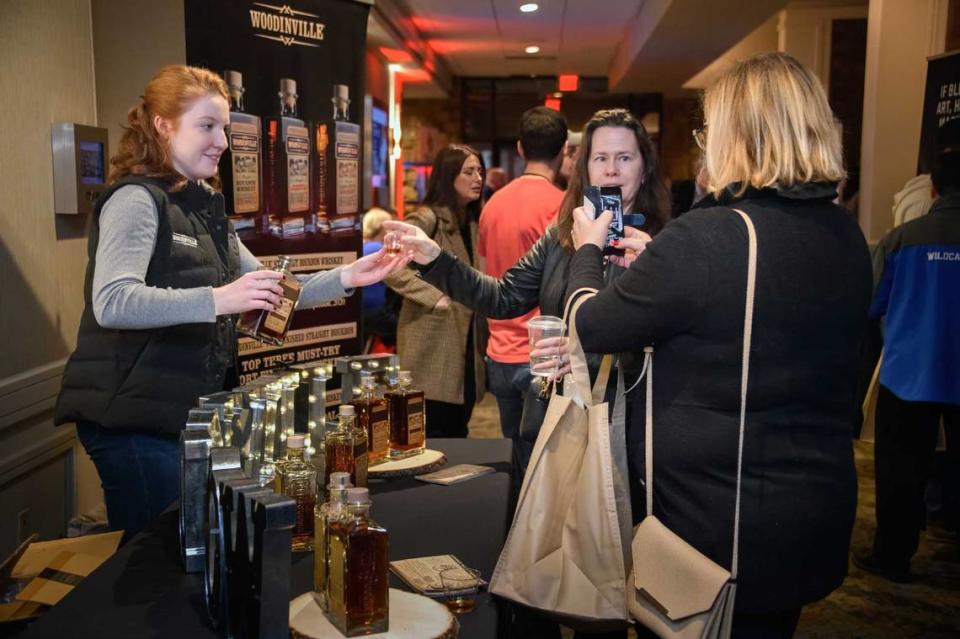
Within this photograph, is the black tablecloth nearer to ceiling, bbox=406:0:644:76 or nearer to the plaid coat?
the plaid coat

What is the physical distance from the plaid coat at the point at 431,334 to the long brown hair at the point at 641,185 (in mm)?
1565

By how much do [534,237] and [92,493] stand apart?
1855 mm

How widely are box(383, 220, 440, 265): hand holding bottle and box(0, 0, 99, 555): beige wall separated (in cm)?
113

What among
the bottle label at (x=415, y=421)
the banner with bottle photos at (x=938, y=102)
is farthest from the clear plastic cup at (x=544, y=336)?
the banner with bottle photos at (x=938, y=102)

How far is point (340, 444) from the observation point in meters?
1.78

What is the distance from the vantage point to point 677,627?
4.68 feet

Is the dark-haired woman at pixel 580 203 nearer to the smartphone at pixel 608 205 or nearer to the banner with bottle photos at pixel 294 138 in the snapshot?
the smartphone at pixel 608 205

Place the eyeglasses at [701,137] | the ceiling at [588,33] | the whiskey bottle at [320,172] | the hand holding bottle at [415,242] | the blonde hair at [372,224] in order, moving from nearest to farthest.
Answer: the eyeglasses at [701,137]
the hand holding bottle at [415,242]
the whiskey bottle at [320,172]
the blonde hair at [372,224]
the ceiling at [588,33]

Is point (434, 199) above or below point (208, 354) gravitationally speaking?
above

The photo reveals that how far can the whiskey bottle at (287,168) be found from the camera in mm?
3494

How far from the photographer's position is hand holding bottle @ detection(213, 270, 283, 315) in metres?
1.87

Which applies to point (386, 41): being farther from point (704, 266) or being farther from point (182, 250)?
point (704, 266)

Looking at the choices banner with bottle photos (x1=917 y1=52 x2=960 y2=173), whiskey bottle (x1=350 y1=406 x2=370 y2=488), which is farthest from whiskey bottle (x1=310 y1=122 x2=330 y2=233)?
banner with bottle photos (x1=917 y1=52 x2=960 y2=173)

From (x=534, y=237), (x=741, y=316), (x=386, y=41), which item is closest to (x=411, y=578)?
(x=741, y=316)
